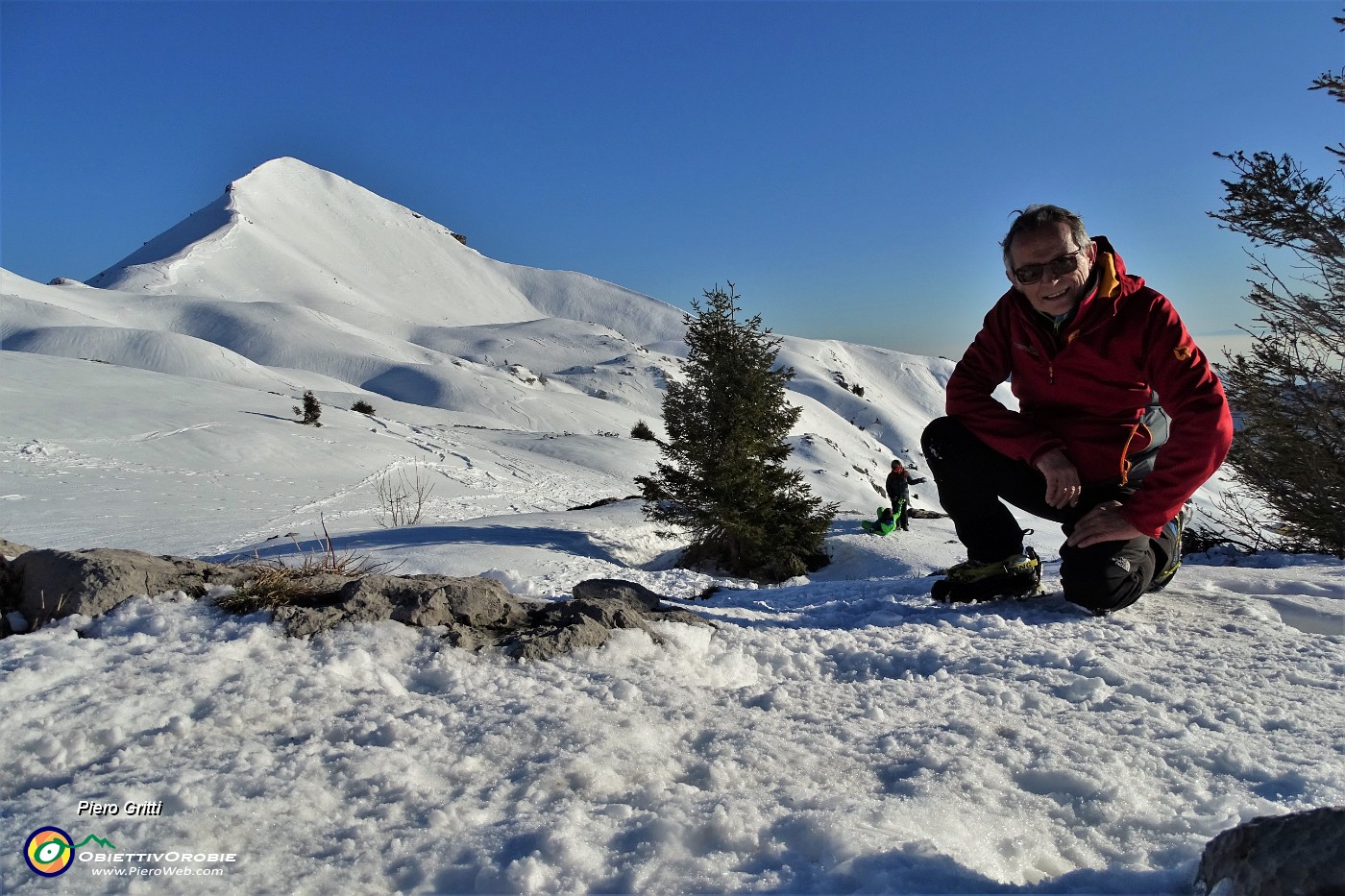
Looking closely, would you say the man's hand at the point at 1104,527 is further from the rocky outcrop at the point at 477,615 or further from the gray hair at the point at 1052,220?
the rocky outcrop at the point at 477,615

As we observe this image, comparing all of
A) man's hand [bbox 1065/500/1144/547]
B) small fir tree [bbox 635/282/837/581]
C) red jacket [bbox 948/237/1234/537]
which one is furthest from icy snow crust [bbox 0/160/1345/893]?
small fir tree [bbox 635/282/837/581]

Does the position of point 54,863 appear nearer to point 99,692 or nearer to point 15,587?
point 99,692

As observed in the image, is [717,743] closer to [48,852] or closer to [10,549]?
[48,852]

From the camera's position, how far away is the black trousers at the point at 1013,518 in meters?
2.79

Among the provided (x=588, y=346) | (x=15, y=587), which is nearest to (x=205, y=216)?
(x=588, y=346)

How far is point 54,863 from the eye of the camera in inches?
49.3

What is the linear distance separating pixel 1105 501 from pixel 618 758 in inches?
85.0

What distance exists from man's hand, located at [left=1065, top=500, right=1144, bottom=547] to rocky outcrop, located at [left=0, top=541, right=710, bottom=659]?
1.40 meters

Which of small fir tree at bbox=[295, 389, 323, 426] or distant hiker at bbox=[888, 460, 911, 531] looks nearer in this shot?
distant hiker at bbox=[888, 460, 911, 531]

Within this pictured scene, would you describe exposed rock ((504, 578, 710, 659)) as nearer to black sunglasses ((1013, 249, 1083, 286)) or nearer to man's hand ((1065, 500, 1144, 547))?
man's hand ((1065, 500, 1144, 547))

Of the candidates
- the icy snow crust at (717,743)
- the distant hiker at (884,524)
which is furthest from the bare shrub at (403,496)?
the icy snow crust at (717,743)

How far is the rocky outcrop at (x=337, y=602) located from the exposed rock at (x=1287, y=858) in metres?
1.63

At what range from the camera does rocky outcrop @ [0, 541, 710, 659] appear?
2254 mm

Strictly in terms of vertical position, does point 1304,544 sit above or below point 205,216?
below
